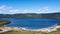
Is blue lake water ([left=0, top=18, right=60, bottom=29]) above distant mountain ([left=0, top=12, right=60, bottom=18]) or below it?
below

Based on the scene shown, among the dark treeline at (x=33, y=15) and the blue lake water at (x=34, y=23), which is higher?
the dark treeline at (x=33, y=15)

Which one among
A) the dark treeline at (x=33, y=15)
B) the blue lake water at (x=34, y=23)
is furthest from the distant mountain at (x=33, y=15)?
the blue lake water at (x=34, y=23)

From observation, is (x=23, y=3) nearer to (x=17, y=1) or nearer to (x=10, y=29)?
(x=17, y=1)

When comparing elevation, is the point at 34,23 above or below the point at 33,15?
below

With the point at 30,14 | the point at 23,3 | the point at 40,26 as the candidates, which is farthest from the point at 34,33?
the point at 23,3

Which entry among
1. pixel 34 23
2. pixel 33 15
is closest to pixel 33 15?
pixel 33 15

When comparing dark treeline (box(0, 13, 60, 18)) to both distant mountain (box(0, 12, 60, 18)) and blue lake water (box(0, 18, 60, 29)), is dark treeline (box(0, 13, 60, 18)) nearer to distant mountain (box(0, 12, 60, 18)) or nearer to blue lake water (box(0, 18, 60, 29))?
distant mountain (box(0, 12, 60, 18))

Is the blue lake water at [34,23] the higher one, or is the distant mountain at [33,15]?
the distant mountain at [33,15]

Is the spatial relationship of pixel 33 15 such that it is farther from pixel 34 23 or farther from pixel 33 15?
pixel 34 23

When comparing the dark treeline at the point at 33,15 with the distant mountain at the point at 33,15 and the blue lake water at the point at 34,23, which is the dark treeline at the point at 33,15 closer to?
the distant mountain at the point at 33,15

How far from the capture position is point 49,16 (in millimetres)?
4035

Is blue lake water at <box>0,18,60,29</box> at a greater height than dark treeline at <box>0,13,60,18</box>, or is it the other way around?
dark treeline at <box>0,13,60,18</box>

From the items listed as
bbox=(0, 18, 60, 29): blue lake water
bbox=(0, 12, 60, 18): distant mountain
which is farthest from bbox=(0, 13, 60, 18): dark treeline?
bbox=(0, 18, 60, 29): blue lake water

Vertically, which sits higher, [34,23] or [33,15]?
[33,15]
